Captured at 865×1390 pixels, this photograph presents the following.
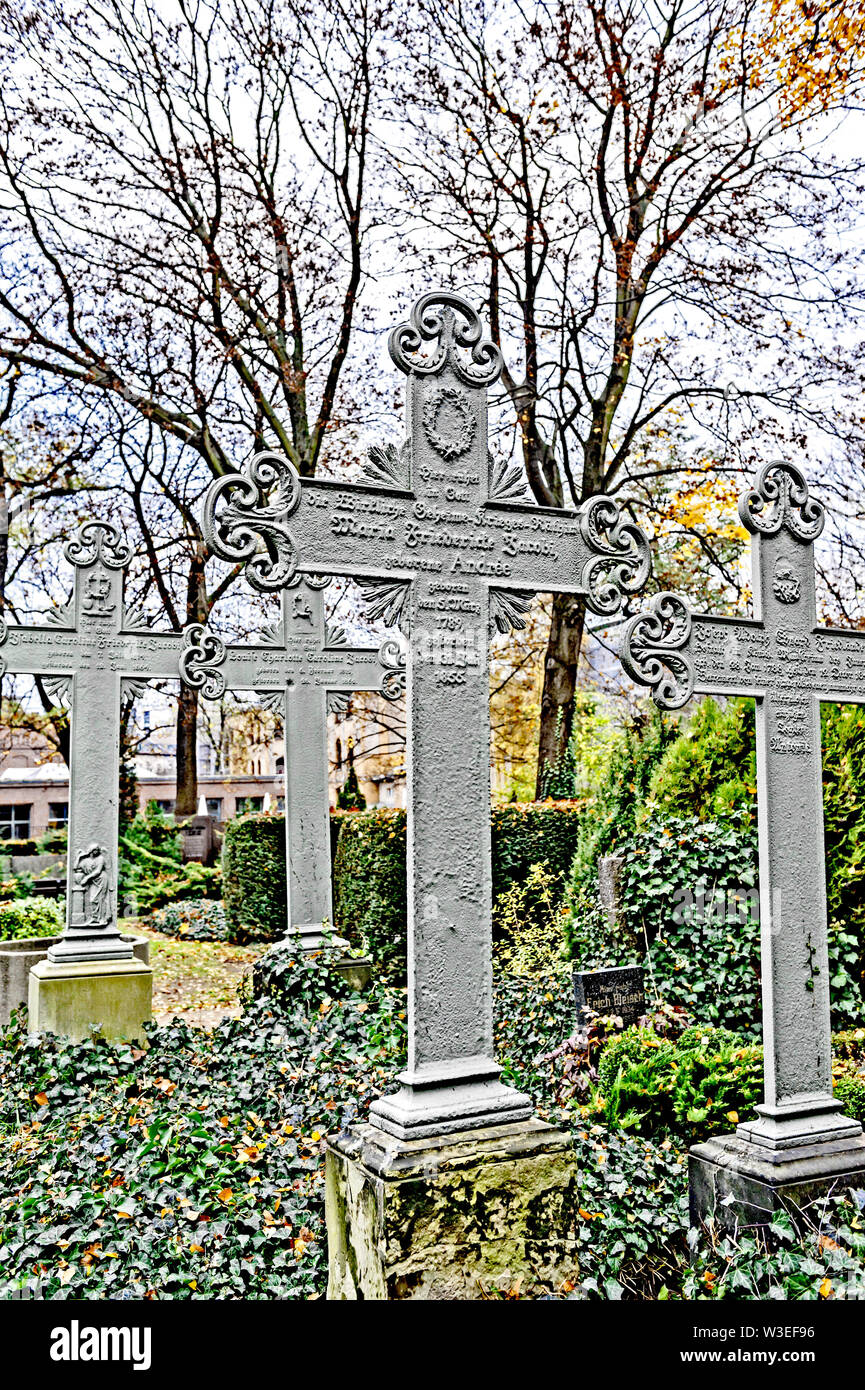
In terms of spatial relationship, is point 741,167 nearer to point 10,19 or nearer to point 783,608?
point 10,19

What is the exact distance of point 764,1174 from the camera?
3844 millimetres

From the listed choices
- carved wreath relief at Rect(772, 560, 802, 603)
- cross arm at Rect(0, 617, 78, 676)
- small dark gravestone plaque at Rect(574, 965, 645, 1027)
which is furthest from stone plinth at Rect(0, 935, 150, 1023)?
carved wreath relief at Rect(772, 560, 802, 603)

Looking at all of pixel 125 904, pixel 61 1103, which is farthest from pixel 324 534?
pixel 125 904

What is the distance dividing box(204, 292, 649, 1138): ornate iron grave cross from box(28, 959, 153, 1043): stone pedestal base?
401cm

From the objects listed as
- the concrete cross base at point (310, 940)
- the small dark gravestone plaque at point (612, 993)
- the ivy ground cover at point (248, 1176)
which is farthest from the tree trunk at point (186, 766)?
the small dark gravestone plaque at point (612, 993)

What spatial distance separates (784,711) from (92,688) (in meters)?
5.23

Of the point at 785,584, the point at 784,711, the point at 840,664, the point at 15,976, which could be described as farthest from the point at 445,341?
the point at 15,976

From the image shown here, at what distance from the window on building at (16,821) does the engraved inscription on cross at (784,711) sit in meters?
34.5

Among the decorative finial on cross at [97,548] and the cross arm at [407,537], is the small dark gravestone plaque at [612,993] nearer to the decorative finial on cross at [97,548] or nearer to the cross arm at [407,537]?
the cross arm at [407,537]

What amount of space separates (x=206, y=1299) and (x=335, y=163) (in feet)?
47.1

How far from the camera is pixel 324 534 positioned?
3822 mm

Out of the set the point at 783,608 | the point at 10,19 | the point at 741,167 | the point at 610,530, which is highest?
the point at 10,19

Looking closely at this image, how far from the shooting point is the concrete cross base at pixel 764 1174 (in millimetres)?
3824

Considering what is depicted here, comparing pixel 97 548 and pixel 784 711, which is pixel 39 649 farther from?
pixel 784 711
